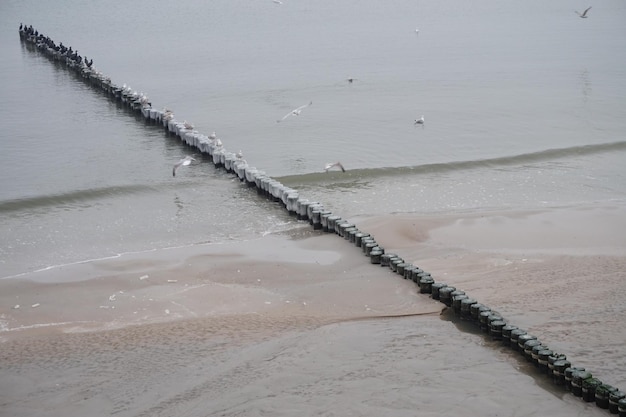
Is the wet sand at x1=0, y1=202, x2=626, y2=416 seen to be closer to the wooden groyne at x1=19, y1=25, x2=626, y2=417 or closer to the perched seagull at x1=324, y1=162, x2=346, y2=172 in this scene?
the wooden groyne at x1=19, y1=25, x2=626, y2=417

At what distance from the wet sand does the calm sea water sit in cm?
208

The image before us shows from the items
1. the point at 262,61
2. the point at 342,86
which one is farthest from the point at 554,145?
the point at 262,61

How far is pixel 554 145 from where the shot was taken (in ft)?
77.4

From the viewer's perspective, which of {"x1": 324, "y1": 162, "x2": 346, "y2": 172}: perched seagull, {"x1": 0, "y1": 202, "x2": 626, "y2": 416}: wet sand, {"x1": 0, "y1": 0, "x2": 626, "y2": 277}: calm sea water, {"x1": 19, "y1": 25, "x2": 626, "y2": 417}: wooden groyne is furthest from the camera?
{"x1": 324, "y1": 162, "x2": 346, "y2": 172}: perched seagull

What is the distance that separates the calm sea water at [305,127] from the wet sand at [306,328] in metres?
2.08

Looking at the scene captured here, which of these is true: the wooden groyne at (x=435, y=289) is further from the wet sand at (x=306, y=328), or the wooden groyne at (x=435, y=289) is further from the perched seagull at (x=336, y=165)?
the perched seagull at (x=336, y=165)

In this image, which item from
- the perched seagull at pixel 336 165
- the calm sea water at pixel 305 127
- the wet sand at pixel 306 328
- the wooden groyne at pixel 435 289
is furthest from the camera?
the perched seagull at pixel 336 165

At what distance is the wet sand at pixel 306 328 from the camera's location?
10102mm

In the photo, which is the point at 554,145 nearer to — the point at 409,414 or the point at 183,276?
the point at 183,276

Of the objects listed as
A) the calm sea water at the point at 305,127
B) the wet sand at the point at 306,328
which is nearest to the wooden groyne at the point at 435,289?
the wet sand at the point at 306,328

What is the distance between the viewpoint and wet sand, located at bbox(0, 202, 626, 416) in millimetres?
10102

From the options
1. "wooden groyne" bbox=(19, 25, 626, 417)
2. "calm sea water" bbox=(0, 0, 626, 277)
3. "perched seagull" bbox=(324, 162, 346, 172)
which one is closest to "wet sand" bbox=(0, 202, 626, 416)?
"wooden groyne" bbox=(19, 25, 626, 417)

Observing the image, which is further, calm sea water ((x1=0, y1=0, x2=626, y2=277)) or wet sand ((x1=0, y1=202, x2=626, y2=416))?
calm sea water ((x1=0, y1=0, x2=626, y2=277))

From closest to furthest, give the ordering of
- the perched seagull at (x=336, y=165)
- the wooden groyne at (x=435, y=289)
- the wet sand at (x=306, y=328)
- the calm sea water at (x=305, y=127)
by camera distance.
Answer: the wooden groyne at (x=435, y=289)
the wet sand at (x=306, y=328)
the calm sea water at (x=305, y=127)
the perched seagull at (x=336, y=165)
